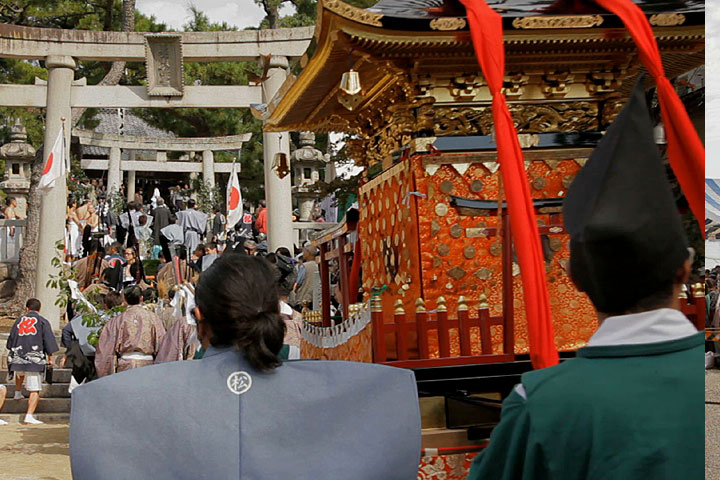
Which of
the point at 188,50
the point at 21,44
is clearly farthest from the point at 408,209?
the point at 21,44

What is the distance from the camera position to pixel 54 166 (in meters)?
15.1

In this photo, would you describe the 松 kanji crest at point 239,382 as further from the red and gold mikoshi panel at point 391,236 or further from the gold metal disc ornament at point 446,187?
the gold metal disc ornament at point 446,187

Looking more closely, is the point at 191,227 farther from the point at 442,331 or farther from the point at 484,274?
the point at 442,331

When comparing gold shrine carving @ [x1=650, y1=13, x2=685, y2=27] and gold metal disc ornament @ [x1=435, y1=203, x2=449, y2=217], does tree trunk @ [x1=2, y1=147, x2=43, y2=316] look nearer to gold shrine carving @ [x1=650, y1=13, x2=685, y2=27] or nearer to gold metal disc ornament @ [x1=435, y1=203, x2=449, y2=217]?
gold metal disc ornament @ [x1=435, y1=203, x2=449, y2=217]

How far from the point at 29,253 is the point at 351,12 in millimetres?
16529

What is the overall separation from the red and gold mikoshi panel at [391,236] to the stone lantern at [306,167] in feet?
46.2

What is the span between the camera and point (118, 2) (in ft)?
73.8

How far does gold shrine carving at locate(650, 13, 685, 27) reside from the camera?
504cm

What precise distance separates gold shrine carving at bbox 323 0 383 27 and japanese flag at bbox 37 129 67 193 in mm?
11420

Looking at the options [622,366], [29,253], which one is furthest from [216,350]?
[29,253]

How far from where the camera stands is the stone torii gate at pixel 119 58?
16.2m

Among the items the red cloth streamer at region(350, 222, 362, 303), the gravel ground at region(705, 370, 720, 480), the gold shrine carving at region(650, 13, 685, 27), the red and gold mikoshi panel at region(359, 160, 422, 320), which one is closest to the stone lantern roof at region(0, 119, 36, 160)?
the red cloth streamer at region(350, 222, 362, 303)

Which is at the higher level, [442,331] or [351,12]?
[351,12]

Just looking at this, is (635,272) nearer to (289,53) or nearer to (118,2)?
(289,53)
